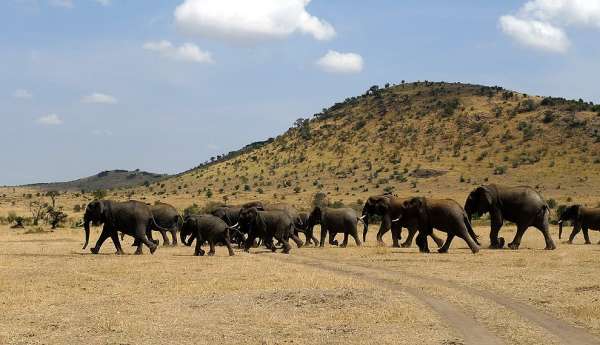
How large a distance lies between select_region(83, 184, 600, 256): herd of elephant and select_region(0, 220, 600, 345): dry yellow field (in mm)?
1907

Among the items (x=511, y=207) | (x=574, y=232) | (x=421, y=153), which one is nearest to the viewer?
(x=511, y=207)

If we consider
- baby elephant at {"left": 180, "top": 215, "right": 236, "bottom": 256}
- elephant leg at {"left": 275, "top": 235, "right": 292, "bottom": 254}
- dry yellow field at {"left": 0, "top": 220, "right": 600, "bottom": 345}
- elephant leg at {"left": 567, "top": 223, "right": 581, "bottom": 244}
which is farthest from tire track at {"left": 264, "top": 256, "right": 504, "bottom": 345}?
elephant leg at {"left": 567, "top": 223, "right": 581, "bottom": 244}

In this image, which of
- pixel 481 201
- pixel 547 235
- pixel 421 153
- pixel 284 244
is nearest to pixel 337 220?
pixel 284 244

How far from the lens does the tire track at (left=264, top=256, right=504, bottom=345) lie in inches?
480

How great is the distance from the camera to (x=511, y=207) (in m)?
30.8

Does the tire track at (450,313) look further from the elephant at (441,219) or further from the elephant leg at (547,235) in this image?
the elephant leg at (547,235)

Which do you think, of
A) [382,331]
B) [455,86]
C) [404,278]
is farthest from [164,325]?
[455,86]

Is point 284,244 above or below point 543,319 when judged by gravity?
above

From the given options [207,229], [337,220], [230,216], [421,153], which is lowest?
[207,229]

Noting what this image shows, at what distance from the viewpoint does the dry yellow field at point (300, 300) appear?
41.4ft

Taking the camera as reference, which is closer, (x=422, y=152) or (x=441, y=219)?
(x=441, y=219)

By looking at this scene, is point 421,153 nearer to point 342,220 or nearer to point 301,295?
point 342,220

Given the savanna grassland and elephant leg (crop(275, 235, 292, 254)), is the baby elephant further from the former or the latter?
elephant leg (crop(275, 235, 292, 254))

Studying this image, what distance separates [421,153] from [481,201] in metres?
63.6
